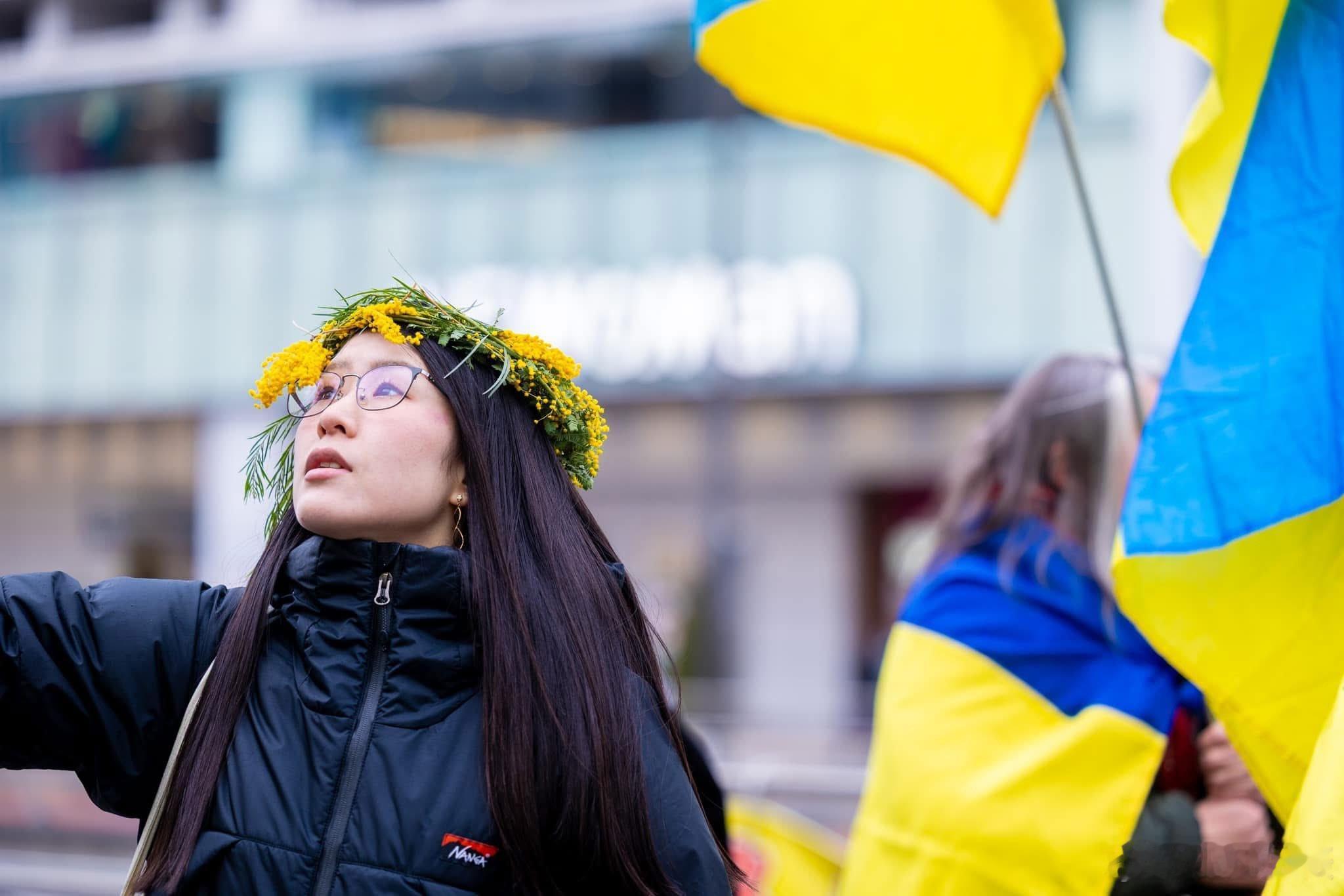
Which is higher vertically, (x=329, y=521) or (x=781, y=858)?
(x=329, y=521)

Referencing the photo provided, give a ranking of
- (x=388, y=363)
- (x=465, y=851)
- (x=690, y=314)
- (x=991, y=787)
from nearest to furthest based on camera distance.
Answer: (x=465, y=851)
(x=388, y=363)
(x=991, y=787)
(x=690, y=314)

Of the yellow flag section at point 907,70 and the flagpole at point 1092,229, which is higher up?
the yellow flag section at point 907,70

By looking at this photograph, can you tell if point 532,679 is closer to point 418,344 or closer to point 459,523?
point 459,523

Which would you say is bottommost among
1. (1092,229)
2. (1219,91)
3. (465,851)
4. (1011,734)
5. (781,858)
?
(781,858)

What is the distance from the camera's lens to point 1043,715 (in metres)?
2.84

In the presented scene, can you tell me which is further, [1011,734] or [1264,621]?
[1011,734]

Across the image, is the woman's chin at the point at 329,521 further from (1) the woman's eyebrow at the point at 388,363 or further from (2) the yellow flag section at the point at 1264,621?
(2) the yellow flag section at the point at 1264,621

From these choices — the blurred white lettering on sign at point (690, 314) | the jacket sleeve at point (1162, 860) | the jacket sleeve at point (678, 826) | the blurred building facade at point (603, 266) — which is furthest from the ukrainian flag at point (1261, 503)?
the blurred white lettering on sign at point (690, 314)

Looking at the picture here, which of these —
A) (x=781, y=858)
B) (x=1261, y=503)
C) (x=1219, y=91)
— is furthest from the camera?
(x=781, y=858)

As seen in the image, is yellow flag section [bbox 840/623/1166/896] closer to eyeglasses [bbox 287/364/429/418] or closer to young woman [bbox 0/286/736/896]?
young woman [bbox 0/286/736/896]

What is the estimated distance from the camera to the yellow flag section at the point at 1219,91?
244 centimetres

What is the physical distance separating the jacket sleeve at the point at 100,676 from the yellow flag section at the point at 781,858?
6.13 ft

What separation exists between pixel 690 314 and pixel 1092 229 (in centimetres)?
1355

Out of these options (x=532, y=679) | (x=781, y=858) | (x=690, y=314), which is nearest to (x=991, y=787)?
(x=781, y=858)
